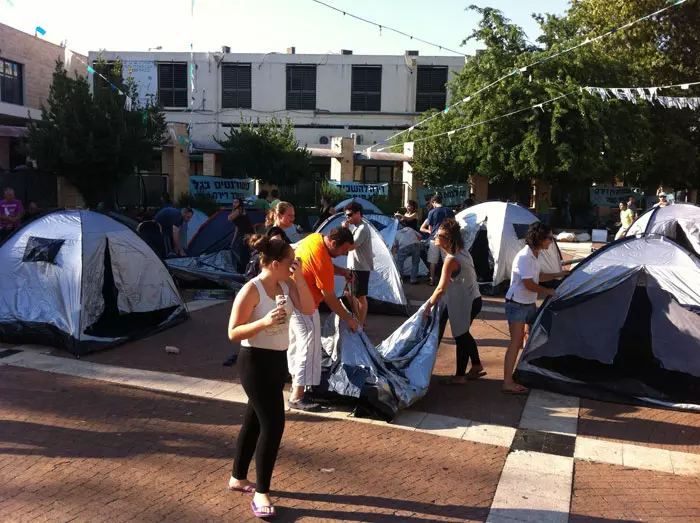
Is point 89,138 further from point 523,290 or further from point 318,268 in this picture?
point 523,290

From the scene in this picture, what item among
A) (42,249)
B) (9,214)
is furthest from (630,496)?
(9,214)

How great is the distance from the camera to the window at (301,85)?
3669 cm

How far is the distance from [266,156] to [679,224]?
50.6ft

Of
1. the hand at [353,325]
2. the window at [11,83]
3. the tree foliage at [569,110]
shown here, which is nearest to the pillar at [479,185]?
the tree foliage at [569,110]

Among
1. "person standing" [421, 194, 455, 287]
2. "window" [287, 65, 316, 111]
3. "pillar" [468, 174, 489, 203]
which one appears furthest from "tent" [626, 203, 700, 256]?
"window" [287, 65, 316, 111]

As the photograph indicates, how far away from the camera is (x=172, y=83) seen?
3622 centimetres

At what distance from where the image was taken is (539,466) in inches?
204

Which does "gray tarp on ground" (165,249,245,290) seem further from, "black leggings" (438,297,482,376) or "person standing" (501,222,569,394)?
"person standing" (501,222,569,394)

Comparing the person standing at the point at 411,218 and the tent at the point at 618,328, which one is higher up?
the person standing at the point at 411,218

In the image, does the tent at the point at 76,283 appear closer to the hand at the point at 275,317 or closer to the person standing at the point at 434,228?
the hand at the point at 275,317

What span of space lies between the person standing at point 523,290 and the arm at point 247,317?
11.2ft

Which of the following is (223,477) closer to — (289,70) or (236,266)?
(236,266)

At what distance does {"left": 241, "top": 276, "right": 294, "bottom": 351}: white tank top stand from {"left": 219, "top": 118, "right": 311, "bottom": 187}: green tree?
835 inches

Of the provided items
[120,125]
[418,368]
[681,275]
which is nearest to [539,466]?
[418,368]
